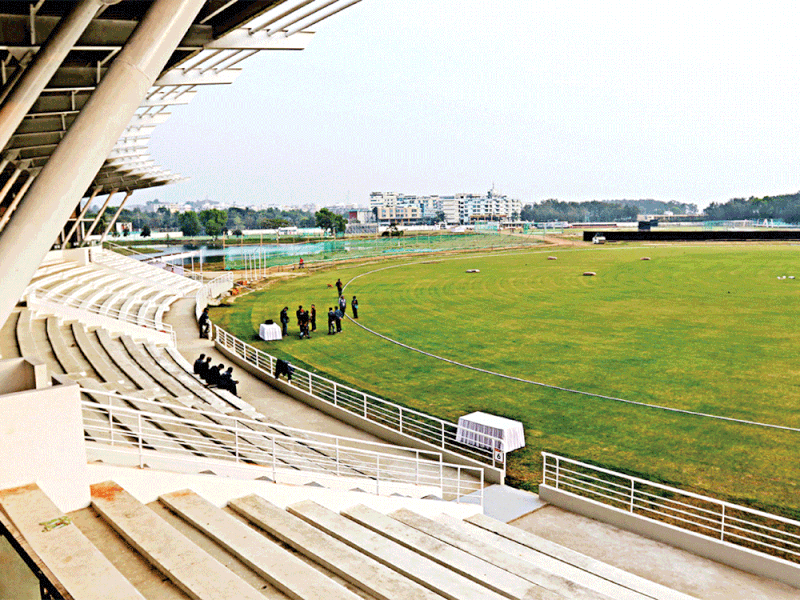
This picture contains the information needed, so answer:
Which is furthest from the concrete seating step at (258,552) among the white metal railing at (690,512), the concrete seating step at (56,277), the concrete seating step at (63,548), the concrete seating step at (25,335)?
the concrete seating step at (56,277)

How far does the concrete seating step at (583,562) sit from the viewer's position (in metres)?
7.88

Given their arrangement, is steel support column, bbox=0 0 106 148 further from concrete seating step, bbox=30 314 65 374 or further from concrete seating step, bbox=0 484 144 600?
concrete seating step, bbox=30 314 65 374

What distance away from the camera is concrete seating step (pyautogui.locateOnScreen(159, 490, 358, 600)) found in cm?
493

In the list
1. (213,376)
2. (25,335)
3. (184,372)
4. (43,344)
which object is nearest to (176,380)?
(213,376)

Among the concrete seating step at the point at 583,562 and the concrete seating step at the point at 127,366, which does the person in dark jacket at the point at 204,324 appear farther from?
the concrete seating step at the point at 583,562

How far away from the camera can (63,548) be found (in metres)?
4.66

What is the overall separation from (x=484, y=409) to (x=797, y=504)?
8.15m

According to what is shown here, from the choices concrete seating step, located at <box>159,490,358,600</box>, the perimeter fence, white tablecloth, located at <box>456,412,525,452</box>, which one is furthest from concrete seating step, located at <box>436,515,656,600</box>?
the perimeter fence

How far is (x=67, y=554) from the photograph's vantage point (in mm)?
4578

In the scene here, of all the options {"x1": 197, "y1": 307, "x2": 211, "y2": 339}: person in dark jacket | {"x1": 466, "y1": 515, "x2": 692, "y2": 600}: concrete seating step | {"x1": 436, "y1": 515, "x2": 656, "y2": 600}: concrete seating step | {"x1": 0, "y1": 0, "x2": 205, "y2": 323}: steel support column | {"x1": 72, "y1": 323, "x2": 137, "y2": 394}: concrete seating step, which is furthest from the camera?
{"x1": 197, "y1": 307, "x2": 211, "y2": 339}: person in dark jacket

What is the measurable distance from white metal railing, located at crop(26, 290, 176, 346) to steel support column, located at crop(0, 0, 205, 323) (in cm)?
1959

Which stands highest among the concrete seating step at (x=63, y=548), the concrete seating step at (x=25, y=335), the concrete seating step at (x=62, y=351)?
the concrete seating step at (x=63, y=548)

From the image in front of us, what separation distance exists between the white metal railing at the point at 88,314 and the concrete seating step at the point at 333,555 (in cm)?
1906

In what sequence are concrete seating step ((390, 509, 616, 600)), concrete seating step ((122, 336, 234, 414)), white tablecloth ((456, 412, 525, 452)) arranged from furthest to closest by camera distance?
concrete seating step ((122, 336, 234, 414))
white tablecloth ((456, 412, 525, 452))
concrete seating step ((390, 509, 616, 600))
